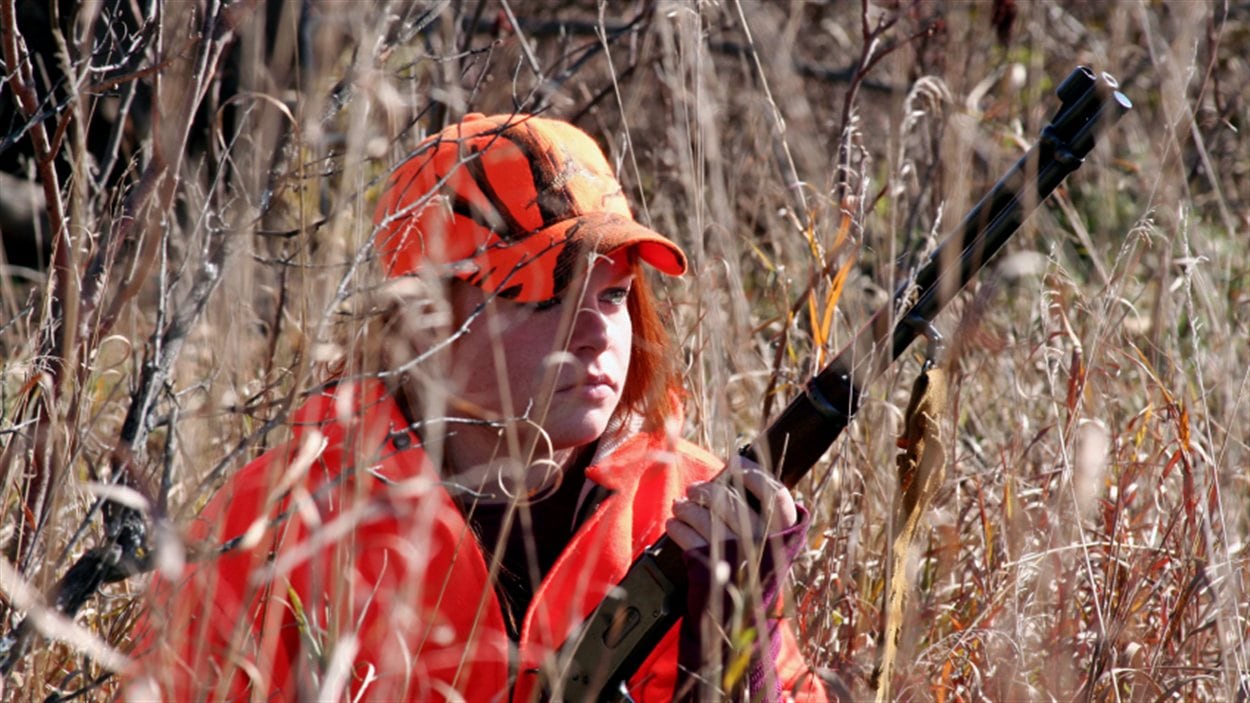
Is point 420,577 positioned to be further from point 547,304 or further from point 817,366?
point 817,366

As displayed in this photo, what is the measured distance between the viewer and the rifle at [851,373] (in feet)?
5.32

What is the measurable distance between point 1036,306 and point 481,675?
173 centimetres

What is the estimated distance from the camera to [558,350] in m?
1.91

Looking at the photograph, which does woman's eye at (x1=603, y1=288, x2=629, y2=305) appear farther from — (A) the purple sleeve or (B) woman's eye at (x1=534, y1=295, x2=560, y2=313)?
(A) the purple sleeve

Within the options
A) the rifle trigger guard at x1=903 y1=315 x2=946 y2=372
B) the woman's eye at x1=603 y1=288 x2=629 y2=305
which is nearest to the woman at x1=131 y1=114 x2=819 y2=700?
the woman's eye at x1=603 y1=288 x2=629 y2=305

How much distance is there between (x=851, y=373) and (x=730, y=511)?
0.73ft

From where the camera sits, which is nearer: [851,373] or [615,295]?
[851,373]

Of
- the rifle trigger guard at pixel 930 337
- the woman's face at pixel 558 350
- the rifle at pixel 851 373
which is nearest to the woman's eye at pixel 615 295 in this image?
the woman's face at pixel 558 350

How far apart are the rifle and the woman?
5cm

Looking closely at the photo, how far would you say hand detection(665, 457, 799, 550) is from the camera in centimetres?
170

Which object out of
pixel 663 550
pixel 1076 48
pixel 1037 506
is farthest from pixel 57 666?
pixel 1076 48

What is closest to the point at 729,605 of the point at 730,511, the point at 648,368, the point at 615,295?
the point at 730,511

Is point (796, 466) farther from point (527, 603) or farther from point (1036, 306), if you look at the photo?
point (1036, 306)

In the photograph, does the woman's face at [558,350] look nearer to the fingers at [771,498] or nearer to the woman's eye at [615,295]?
the woman's eye at [615,295]
